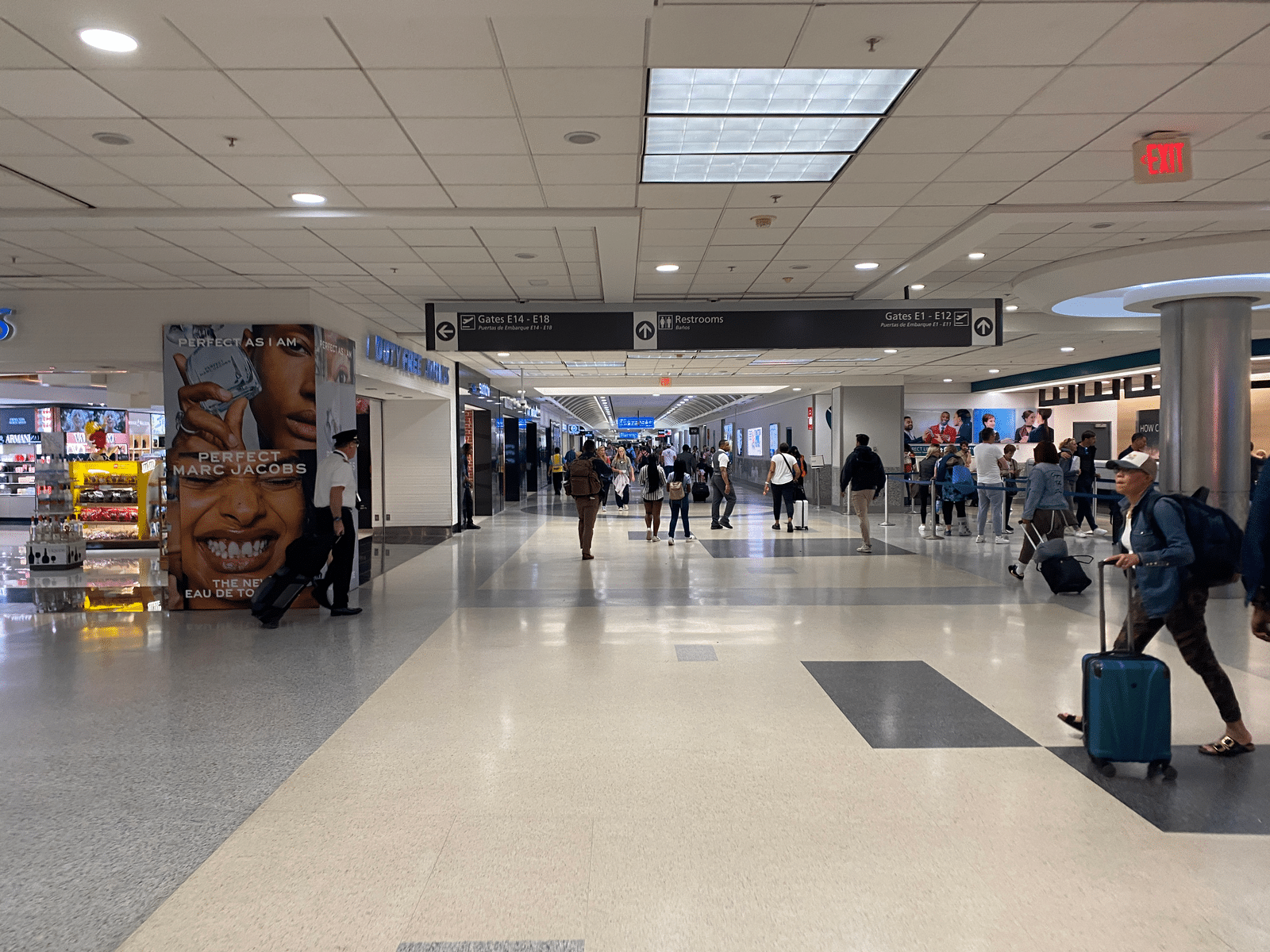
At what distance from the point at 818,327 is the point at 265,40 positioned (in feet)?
24.2

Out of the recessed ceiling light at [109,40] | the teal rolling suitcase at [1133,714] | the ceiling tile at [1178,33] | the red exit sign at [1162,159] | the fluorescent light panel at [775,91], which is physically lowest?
the teal rolling suitcase at [1133,714]

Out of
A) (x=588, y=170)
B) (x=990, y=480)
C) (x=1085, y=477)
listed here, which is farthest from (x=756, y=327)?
(x=1085, y=477)

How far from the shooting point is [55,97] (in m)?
4.26

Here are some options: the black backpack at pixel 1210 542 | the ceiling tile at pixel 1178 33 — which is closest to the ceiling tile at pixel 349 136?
the ceiling tile at pixel 1178 33

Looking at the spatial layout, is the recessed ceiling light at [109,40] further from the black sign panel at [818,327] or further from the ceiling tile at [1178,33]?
the black sign panel at [818,327]

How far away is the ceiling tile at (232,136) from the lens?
4.64 meters

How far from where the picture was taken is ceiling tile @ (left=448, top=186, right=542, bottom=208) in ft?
19.1

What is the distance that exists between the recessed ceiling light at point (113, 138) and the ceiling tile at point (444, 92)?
164cm

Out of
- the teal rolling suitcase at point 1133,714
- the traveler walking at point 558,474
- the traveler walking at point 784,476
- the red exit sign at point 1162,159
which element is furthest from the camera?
the traveler walking at point 558,474

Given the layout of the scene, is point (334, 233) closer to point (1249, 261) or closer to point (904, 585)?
point (904, 585)

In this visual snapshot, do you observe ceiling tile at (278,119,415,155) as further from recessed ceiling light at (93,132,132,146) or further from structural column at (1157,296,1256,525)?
structural column at (1157,296,1256,525)

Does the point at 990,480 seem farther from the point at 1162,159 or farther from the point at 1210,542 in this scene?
the point at 1210,542

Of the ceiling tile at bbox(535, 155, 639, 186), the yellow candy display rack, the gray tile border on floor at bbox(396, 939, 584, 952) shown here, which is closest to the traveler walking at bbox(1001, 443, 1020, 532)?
the ceiling tile at bbox(535, 155, 639, 186)

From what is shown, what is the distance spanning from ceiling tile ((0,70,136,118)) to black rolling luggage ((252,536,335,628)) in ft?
13.0
